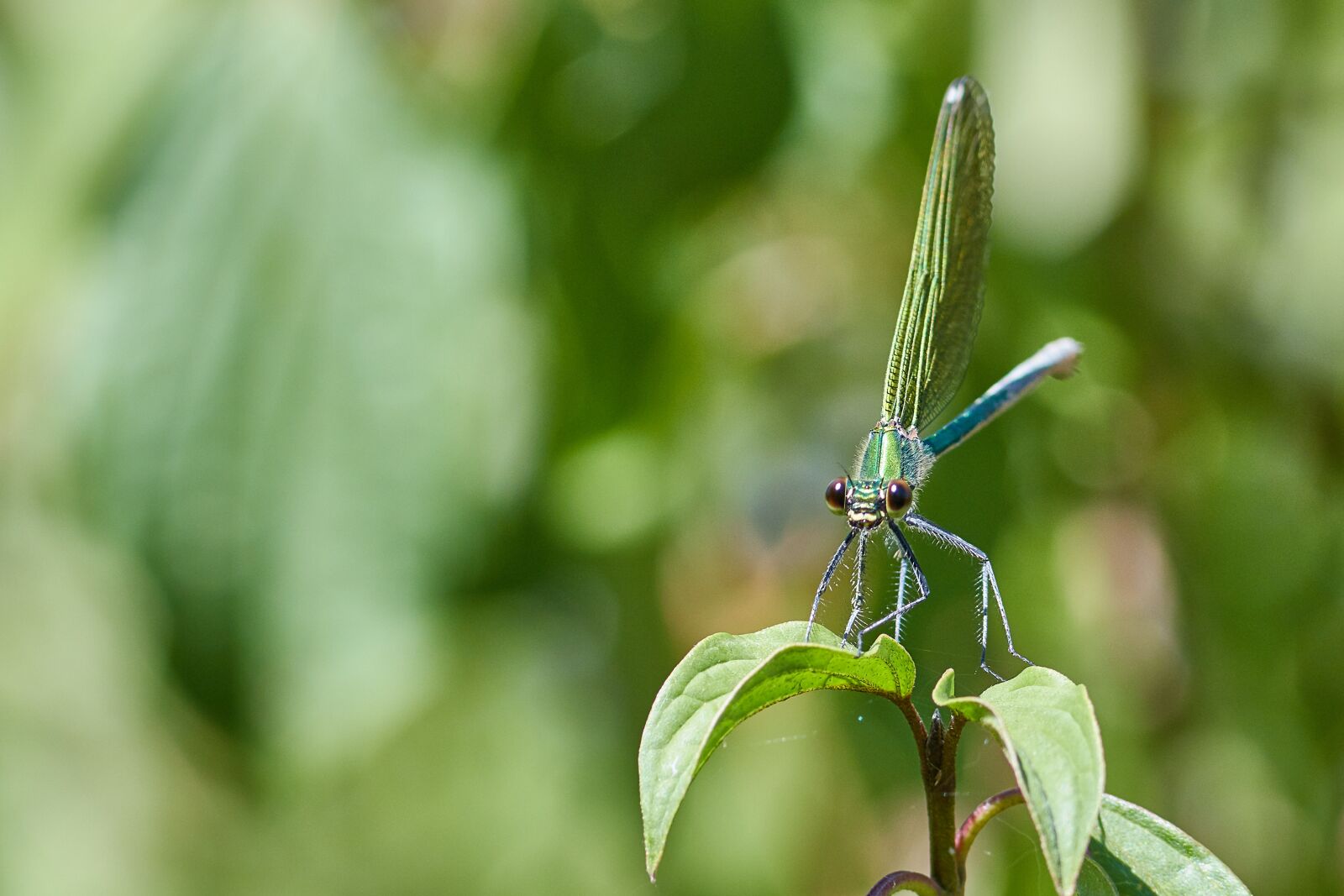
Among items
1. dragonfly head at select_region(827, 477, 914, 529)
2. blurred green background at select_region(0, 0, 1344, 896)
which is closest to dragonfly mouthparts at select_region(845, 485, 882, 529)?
dragonfly head at select_region(827, 477, 914, 529)

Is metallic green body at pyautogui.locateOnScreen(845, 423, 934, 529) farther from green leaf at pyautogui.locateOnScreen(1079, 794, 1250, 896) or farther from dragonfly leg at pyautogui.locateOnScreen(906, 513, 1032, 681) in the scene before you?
green leaf at pyautogui.locateOnScreen(1079, 794, 1250, 896)

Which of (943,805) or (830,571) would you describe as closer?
(943,805)

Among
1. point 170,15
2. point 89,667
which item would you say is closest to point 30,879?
point 89,667

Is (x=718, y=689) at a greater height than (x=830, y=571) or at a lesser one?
greater

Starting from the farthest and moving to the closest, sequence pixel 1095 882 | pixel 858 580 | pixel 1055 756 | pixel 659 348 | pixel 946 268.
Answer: pixel 659 348
pixel 946 268
pixel 858 580
pixel 1095 882
pixel 1055 756

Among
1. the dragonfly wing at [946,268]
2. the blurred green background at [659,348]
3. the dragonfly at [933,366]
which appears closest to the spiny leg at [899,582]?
the dragonfly at [933,366]

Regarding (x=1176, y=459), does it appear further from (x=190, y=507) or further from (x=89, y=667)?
(x=89, y=667)

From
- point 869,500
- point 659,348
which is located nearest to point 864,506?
point 869,500

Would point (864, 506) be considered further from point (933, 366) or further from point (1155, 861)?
point (1155, 861)
